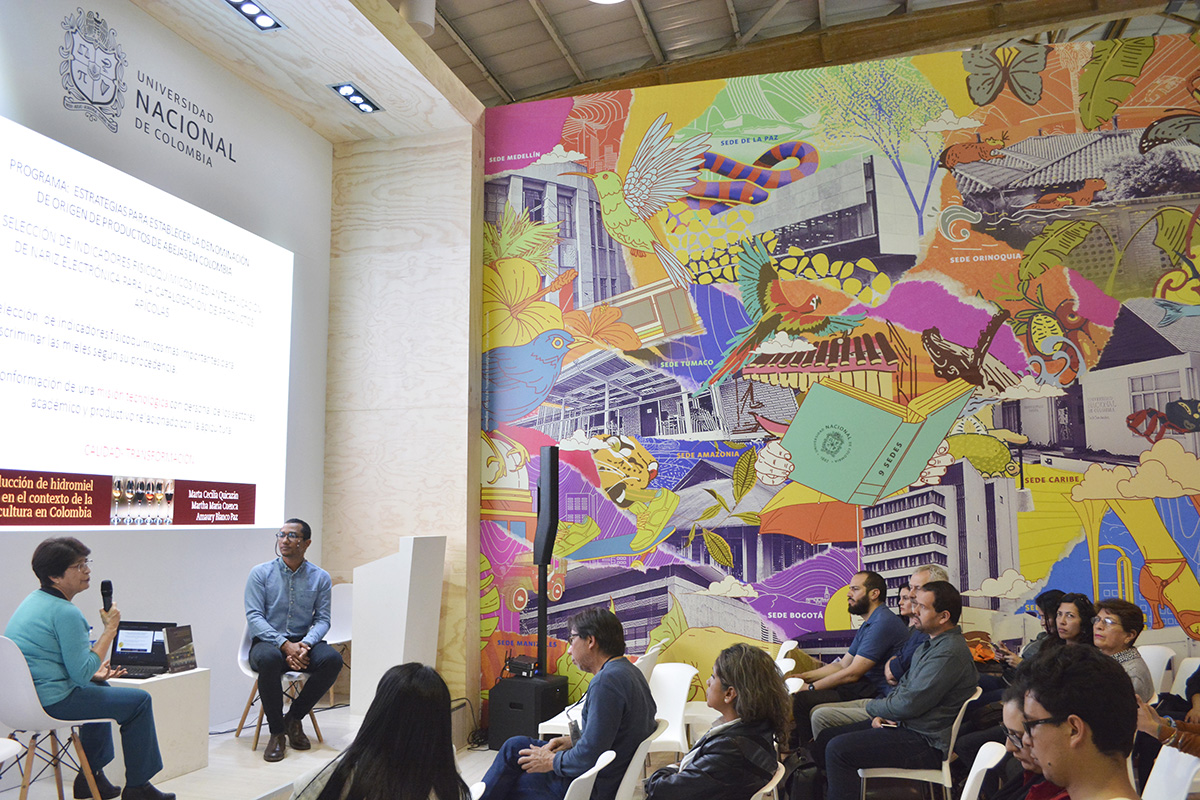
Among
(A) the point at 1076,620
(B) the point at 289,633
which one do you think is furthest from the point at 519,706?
(A) the point at 1076,620

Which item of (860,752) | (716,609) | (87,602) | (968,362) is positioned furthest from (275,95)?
(860,752)

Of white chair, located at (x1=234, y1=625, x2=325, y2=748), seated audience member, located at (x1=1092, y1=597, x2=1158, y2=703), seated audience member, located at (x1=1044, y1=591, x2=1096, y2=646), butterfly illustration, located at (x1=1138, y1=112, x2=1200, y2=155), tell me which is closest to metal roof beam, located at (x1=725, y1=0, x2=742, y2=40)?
butterfly illustration, located at (x1=1138, y1=112, x2=1200, y2=155)

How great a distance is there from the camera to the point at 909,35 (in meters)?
7.64

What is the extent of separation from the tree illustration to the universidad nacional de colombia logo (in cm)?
437

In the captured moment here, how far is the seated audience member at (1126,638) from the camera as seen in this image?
3760mm

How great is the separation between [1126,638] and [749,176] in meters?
3.69

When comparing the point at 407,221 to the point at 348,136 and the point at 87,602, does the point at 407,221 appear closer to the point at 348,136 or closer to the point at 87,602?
the point at 348,136

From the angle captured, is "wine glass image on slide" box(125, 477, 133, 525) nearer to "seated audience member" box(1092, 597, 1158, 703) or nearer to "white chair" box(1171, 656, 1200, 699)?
"seated audience member" box(1092, 597, 1158, 703)

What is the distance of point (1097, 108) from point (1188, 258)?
1134 millimetres

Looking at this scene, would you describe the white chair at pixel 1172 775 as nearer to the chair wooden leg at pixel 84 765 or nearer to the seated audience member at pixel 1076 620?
the seated audience member at pixel 1076 620

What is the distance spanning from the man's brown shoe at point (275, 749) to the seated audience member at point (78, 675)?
0.82m

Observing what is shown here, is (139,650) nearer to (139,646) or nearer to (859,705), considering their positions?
(139,646)

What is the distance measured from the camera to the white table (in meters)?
3.96

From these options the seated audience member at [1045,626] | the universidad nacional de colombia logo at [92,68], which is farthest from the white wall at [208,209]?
the seated audience member at [1045,626]
